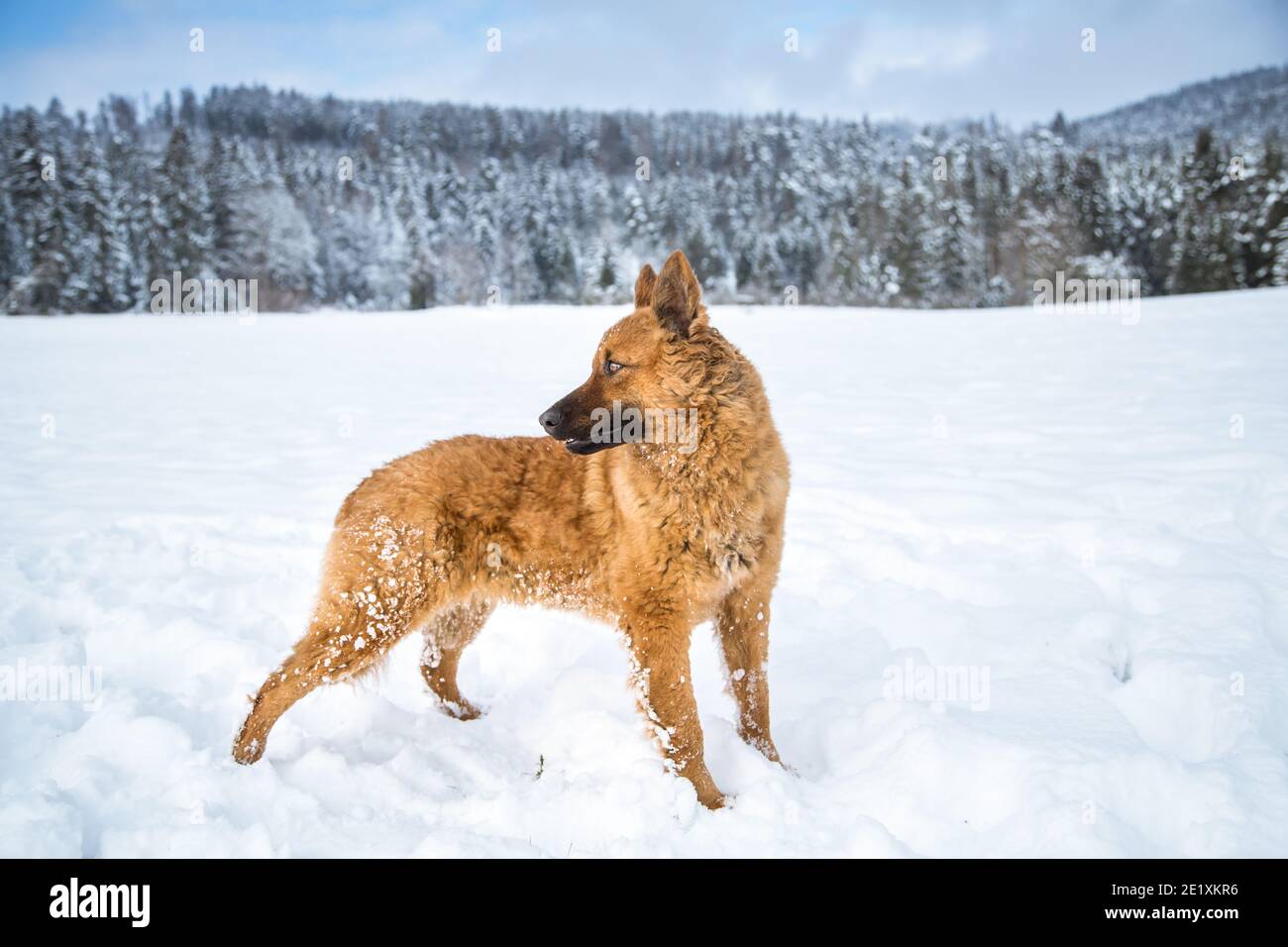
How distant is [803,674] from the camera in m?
4.56

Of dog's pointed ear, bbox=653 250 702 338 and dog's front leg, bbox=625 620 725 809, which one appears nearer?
dog's front leg, bbox=625 620 725 809

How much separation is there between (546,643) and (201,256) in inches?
2494

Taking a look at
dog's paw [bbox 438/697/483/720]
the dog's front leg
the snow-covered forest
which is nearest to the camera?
the dog's front leg

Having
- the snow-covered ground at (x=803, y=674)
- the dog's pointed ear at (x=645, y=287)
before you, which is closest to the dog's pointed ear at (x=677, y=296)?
the dog's pointed ear at (x=645, y=287)

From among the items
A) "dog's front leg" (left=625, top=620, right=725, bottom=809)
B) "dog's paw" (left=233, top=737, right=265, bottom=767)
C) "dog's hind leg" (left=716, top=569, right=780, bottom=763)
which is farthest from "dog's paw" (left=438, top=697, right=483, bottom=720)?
"dog's hind leg" (left=716, top=569, right=780, bottom=763)

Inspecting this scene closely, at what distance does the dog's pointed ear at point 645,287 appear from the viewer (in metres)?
3.72

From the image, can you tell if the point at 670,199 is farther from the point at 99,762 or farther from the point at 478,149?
the point at 99,762

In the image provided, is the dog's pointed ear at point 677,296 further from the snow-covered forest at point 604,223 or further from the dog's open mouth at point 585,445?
the snow-covered forest at point 604,223

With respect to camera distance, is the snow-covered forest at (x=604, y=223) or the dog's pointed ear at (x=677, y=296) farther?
the snow-covered forest at (x=604, y=223)

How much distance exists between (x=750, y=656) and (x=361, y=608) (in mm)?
1936

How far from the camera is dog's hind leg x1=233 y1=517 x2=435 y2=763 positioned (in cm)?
357

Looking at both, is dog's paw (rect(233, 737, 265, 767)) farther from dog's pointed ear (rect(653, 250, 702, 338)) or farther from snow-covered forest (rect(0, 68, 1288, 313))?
snow-covered forest (rect(0, 68, 1288, 313))

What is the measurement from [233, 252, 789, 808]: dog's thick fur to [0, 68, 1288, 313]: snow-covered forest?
33.9 meters

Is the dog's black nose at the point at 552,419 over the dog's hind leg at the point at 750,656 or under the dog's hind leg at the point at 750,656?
over
